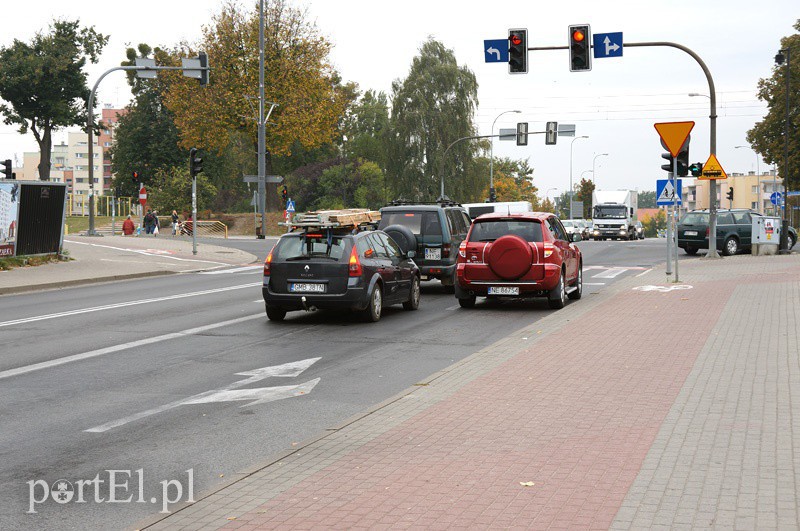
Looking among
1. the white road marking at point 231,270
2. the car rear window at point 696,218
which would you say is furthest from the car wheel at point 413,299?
the car rear window at point 696,218

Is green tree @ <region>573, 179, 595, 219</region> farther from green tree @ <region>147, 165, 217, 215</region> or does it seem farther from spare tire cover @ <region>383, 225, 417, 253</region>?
spare tire cover @ <region>383, 225, 417, 253</region>

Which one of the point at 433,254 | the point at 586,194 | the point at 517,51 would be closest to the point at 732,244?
the point at 517,51

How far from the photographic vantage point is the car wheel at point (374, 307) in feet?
50.9

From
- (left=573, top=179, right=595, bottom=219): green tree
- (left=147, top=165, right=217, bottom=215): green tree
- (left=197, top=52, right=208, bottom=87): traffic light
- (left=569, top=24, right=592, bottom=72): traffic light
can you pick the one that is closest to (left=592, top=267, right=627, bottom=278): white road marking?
(left=569, top=24, right=592, bottom=72): traffic light

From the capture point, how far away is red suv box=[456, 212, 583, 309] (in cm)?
1700

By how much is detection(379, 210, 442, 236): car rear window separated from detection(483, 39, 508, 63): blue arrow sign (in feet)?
23.1

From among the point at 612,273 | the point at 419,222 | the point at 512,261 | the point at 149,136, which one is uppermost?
the point at 149,136

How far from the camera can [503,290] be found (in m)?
17.2

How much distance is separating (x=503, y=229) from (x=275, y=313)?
456 centimetres

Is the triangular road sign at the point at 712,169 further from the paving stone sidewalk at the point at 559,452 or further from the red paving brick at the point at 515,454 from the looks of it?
the red paving brick at the point at 515,454

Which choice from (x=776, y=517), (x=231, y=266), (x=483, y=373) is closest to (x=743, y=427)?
(x=776, y=517)

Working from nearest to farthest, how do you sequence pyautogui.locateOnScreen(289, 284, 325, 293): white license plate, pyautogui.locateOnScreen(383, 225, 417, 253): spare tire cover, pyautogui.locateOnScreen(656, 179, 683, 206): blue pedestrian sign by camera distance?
pyautogui.locateOnScreen(289, 284, 325, 293): white license plate, pyautogui.locateOnScreen(383, 225, 417, 253): spare tire cover, pyautogui.locateOnScreen(656, 179, 683, 206): blue pedestrian sign

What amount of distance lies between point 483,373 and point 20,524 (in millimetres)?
5460

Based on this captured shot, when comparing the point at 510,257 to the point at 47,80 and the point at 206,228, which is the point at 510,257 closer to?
the point at 206,228
